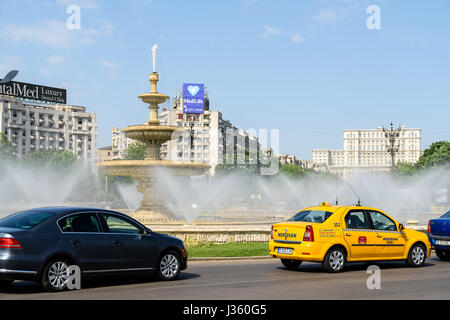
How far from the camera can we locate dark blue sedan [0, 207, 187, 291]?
388 inches

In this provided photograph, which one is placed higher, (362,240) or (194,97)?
(194,97)

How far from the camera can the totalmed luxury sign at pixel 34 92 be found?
108 metres

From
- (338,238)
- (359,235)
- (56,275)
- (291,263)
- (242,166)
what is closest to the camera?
(56,275)

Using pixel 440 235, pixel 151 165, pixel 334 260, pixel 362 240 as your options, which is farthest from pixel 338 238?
pixel 151 165

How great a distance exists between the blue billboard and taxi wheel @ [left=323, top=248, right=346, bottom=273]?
296 feet

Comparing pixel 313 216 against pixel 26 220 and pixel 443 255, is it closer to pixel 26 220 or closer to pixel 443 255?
pixel 443 255

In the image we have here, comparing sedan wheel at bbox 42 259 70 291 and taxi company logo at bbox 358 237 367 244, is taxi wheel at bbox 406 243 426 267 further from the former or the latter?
sedan wheel at bbox 42 259 70 291

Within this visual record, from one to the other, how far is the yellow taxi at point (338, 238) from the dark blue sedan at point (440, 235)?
7.70 feet

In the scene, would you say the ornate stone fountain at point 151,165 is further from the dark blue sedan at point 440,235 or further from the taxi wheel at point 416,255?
the taxi wheel at point 416,255

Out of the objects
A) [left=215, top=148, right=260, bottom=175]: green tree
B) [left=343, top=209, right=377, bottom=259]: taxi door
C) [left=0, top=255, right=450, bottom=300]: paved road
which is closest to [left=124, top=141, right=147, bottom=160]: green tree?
[left=215, top=148, right=260, bottom=175]: green tree

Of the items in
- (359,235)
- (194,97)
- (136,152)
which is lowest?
(359,235)

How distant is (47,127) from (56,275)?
137 m

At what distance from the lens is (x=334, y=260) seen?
13617 mm
